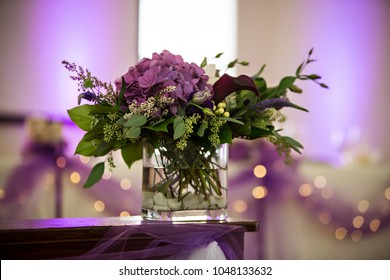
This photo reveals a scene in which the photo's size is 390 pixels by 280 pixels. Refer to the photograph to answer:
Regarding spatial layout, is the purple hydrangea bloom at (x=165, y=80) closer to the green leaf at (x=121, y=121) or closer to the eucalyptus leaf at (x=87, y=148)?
the green leaf at (x=121, y=121)

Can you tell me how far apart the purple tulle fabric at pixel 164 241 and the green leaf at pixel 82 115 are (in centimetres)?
23

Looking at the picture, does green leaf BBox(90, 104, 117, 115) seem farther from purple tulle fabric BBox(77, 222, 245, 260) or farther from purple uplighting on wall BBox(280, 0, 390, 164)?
purple uplighting on wall BBox(280, 0, 390, 164)

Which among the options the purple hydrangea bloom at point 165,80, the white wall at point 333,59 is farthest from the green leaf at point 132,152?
the white wall at point 333,59

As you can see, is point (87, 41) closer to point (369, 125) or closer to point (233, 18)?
point (233, 18)

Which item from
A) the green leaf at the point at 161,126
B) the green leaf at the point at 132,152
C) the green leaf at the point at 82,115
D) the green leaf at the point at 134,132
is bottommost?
the green leaf at the point at 132,152

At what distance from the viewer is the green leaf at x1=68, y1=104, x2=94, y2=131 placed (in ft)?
3.33

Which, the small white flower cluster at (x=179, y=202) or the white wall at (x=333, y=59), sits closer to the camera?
the small white flower cluster at (x=179, y=202)

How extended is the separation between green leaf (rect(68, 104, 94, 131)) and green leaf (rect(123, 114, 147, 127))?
13 centimetres

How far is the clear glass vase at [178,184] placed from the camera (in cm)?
99

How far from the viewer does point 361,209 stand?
225 centimetres

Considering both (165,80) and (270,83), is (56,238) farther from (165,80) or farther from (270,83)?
(270,83)

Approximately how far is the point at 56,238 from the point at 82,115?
0.26 m

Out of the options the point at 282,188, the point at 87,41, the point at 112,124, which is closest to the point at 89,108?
the point at 112,124

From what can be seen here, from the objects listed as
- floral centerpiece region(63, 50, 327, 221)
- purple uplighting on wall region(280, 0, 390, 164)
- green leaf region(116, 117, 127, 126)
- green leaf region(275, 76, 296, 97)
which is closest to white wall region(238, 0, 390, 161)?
purple uplighting on wall region(280, 0, 390, 164)
